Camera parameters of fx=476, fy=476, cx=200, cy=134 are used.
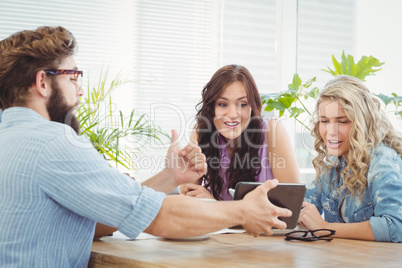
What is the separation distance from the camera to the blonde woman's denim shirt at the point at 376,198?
6.05ft

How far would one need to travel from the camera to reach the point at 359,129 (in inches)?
86.8

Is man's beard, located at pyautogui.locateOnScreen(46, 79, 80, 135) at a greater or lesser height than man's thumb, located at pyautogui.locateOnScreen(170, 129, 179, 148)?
greater

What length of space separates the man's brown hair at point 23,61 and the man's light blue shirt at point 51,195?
0.22 metres

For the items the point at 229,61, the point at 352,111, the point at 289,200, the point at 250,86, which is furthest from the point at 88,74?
the point at 289,200

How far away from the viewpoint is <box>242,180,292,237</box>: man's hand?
1477 mm

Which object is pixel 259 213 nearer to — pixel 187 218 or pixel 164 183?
pixel 187 218

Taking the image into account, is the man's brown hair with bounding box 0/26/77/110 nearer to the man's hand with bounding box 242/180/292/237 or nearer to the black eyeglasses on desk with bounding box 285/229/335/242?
the man's hand with bounding box 242/180/292/237

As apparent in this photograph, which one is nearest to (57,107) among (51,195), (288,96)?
(51,195)

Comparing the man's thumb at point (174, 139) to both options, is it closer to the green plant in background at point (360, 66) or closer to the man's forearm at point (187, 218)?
the man's forearm at point (187, 218)

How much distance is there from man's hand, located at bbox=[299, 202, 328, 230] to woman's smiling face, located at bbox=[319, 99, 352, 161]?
0.42 metres

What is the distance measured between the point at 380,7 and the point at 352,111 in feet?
8.41

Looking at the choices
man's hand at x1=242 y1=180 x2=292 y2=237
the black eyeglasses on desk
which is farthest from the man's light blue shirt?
the black eyeglasses on desk

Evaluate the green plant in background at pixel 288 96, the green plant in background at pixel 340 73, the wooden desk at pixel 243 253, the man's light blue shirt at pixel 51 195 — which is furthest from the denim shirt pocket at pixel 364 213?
the green plant in background at pixel 288 96

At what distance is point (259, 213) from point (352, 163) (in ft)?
2.85
